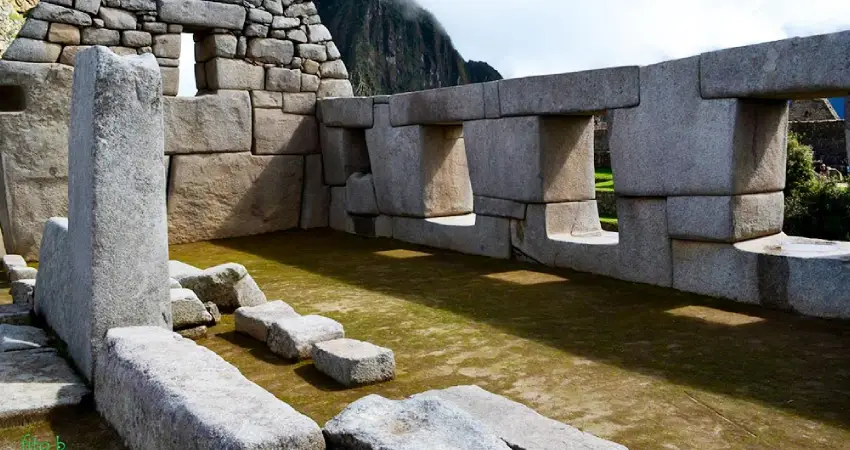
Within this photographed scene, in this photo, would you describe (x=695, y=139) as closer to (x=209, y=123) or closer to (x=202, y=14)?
(x=209, y=123)

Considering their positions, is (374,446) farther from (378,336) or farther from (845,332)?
(845,332)

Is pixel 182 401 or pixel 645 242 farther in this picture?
pixel 645 242

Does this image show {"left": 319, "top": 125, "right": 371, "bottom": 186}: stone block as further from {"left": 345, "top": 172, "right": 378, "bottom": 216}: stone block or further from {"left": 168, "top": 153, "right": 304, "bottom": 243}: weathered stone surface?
{"left": 168, "top": 153, "right": 304, "bottom": 243}: weathered stone surface

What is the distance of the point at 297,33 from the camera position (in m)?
9.29

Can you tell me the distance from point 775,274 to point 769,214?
0.59 meters

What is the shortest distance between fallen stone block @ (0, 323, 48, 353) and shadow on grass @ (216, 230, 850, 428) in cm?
154

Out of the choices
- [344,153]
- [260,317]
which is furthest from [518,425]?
[344,153]

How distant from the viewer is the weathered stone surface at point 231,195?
855 centimetres

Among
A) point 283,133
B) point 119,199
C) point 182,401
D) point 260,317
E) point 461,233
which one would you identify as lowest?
point 260,317

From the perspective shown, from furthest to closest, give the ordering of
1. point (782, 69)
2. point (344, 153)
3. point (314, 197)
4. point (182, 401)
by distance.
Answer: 1. point (314, 197)
2. point (344, 153)
3. point (782, 69)
4. point (182, 401)

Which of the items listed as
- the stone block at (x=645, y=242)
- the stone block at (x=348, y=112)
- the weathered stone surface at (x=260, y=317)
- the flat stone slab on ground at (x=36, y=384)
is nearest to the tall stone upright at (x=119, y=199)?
the flat stone slab on ground at (x=36, y=384)

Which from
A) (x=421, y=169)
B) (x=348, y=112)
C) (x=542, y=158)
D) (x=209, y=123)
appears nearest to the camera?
(x=542, y=158)

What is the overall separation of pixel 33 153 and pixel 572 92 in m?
5.22

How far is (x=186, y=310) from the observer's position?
4723 millimetres
